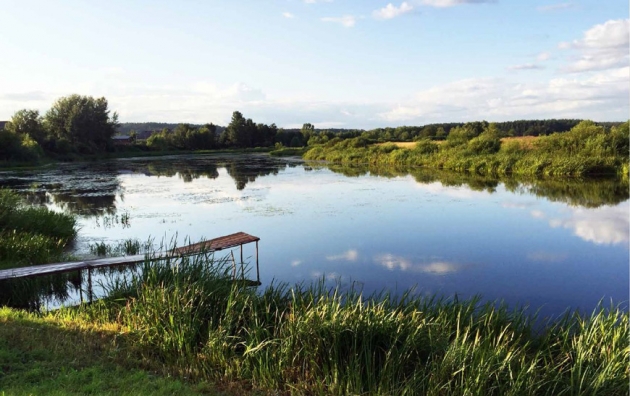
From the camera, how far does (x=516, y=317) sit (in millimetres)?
5289

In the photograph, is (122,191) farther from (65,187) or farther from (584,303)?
(584,303)

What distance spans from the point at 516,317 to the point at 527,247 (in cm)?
617

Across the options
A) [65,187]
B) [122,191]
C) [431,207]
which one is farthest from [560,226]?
[65,187]

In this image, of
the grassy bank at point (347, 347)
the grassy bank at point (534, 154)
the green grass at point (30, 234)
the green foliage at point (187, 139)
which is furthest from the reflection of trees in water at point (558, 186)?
the green foliage at point (187, 139)

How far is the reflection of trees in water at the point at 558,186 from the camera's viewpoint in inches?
682

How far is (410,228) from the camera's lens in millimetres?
13117

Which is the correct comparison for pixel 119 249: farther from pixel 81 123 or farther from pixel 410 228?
pixel 81 123

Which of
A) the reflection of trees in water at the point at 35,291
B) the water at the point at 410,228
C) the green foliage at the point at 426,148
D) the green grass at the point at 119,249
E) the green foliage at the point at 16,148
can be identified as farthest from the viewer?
the green foliage at the point at 426,148

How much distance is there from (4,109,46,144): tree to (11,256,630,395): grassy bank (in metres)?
49.0

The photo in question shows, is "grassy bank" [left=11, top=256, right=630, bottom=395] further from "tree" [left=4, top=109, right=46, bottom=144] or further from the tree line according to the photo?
"tree" [left=4, top=109, right=46, bottom=144]

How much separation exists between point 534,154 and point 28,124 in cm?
4666

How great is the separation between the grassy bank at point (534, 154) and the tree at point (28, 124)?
3579 centimetres

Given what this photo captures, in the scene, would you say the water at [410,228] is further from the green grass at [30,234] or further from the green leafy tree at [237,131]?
the green leafy tree at [237,131]

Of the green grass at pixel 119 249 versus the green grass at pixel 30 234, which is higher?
the green grass at pixel 30 234
